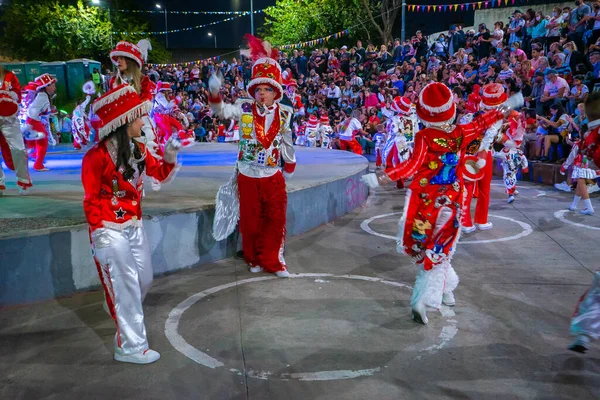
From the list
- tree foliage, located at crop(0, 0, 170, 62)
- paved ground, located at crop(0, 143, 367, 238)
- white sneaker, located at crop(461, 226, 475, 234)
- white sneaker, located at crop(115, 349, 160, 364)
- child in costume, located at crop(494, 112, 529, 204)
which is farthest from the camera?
tree foliage, located at crop(0, 0, 170, 62)

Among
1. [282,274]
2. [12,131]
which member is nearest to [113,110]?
[282,274]

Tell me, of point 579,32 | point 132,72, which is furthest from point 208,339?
point 579,32

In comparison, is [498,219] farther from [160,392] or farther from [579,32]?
[579,32]

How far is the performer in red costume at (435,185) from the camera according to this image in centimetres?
437

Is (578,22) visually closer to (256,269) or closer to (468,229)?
(468,229)

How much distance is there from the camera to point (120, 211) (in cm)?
364

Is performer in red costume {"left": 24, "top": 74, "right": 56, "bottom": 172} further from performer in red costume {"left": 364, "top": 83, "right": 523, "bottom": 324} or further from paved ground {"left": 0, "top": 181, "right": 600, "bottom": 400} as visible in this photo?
performer in red costume {"left": 364, "top": 83, "right": 523, "bottom": 324}

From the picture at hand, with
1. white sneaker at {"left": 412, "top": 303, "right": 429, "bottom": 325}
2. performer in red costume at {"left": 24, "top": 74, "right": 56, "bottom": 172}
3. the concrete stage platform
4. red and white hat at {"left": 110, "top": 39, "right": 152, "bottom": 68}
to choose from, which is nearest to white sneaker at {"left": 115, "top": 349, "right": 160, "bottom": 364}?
the concrete stage platform

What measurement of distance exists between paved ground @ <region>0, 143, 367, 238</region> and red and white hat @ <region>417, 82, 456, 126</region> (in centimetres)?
268

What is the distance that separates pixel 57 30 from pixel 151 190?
34.0 m

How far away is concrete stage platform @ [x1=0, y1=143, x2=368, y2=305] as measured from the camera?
4715 mm

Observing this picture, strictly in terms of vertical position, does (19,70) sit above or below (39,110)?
above

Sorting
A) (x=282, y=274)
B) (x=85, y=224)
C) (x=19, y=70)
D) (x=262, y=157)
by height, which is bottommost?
(x=282, y=274)

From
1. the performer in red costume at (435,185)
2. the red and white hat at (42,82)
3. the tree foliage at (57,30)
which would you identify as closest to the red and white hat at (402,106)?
the performer in red costume at (435,185)
